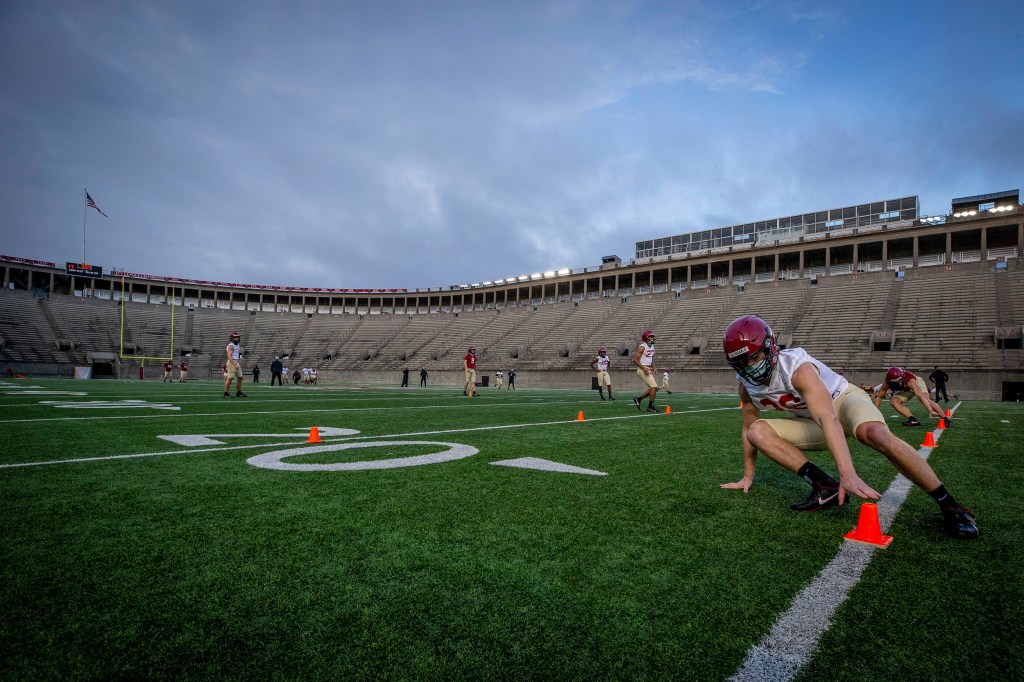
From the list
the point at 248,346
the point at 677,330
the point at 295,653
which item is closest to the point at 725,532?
the point at 295,653

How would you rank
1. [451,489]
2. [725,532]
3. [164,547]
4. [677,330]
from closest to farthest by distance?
1. [164,547]
2. [725,532]
3. [451,489]
4. [677,330]

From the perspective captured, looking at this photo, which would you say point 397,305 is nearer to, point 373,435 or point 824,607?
point 373,435

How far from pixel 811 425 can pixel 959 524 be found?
110 centimetres

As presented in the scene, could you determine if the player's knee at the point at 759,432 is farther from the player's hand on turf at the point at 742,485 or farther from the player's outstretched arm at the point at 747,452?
the player's hand on turf at the point at 742,485

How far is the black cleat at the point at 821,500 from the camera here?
3481mm

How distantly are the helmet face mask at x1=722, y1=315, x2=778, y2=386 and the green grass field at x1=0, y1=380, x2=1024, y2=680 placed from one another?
893 millimetres

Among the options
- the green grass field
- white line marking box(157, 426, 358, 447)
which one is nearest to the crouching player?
the green grass field

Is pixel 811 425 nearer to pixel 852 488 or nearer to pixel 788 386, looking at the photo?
pixel 788 386

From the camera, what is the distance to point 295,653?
1636mm

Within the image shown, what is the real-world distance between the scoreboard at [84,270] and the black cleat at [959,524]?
7278 cm

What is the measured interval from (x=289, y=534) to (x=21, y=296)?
228 feet

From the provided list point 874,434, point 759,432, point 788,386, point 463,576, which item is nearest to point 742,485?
point 759,432

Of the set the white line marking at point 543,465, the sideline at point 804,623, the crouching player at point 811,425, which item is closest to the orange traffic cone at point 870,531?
the sideline at point 804,623

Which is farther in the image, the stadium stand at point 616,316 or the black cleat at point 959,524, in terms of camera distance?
the stadium stand at point 616,316
